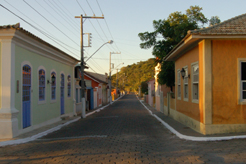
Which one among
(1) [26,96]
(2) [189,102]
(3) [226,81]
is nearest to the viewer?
(3) [226,81]

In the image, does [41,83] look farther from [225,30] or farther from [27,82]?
[225,30]

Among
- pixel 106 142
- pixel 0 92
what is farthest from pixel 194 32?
pixel 0 92

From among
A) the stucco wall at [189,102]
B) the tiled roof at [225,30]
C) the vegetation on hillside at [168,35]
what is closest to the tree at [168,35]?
the vegetation on hillside at [168,35]

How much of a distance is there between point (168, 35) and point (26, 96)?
12295 mm

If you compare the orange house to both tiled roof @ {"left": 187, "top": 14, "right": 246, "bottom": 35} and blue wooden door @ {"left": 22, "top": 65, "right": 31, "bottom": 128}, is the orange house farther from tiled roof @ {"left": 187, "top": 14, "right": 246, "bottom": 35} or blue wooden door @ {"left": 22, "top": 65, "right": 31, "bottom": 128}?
blue wooden door @ {"left": 22, "top": 65, "right": 31, "bottom": 128}

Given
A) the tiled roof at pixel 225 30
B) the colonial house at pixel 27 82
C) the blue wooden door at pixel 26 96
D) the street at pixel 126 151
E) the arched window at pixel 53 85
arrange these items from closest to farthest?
the street at pixel 126 151 → the tiled roof at pixel 225 30 → the colonial house at pixel 27 82 → the blue wooden door at pixel 26 96 → the arched window at pixel 53 85

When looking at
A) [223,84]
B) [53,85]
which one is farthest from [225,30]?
[53,85]

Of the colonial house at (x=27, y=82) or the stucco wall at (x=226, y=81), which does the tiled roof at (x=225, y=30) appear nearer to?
the stucco wall at (x=226, y=81)

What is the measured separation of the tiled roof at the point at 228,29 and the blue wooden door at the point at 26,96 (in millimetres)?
7123

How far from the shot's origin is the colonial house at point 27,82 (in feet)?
31.2

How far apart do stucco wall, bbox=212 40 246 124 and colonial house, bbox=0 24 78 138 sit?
7454mm

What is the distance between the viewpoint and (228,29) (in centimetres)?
900

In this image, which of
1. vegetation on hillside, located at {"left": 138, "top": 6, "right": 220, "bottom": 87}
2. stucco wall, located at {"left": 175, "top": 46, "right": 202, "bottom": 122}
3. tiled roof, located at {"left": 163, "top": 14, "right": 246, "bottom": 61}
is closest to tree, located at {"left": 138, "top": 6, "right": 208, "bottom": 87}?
vegetation on hillside, located at {"left": 138, "top": 6, "right": 220, "bottom": 87}

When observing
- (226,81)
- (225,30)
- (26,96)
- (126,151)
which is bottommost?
(126,151)
